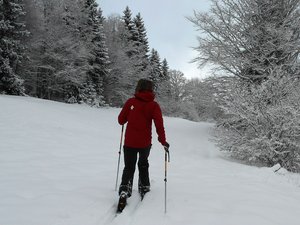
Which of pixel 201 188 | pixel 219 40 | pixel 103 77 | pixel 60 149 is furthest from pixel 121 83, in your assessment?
pixel 201 188

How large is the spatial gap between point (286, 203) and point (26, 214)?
4.26 meters

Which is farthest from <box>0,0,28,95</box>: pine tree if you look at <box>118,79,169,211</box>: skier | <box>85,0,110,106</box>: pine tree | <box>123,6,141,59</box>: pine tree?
<box>118,79,169,211</box>: skier

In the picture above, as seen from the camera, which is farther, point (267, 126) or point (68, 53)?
point (68, 53)

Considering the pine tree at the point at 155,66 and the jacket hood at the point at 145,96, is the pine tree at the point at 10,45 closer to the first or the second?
the jacket hood at the point at 145,96

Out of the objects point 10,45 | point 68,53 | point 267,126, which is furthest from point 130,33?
point 267,126

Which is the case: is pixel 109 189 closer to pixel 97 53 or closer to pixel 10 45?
pixel 10 45

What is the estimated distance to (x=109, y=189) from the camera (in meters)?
5.53

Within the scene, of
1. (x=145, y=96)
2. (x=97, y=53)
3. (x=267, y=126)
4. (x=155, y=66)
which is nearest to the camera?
(x=145, y=96)

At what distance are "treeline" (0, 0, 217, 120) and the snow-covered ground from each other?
521 inches

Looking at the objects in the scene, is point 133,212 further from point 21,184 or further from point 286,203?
point 286,203

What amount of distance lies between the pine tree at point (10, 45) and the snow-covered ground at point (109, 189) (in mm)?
13134

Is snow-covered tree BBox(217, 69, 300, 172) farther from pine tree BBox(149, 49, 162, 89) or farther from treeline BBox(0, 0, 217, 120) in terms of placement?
pine tree BBox(149, 49, 162, 89)

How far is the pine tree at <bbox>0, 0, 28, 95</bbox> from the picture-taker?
21953mm

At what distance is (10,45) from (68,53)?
7256mm
